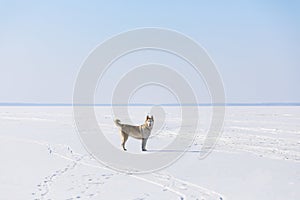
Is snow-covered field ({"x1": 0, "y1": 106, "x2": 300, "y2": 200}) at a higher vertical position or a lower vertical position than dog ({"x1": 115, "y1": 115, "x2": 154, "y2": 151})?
lower

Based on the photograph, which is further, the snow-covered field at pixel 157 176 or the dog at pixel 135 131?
the dog at pixel 135 131

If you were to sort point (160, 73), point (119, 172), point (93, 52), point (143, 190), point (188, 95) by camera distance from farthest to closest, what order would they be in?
1. point (188, 95)
2. point (160, 73)
3. point (93, 52)
4. point (119, 172)
5. point (143, 190)

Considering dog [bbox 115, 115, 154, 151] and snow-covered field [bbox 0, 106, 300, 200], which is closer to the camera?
snow-covered field [bbox 0, 106, 300, 200]

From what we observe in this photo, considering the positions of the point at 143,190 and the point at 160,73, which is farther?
the point at 160,73

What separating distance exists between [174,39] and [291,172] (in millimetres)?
6249

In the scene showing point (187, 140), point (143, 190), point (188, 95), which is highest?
point (188, 95)

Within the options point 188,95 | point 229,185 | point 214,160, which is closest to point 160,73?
point 188,95

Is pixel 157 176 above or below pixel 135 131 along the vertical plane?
below

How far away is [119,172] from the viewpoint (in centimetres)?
723

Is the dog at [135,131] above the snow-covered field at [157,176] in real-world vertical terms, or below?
above

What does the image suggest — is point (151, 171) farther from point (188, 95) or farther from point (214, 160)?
point (188, 95)

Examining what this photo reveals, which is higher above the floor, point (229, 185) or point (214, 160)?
point (214, 160)

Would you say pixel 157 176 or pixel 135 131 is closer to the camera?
pixel 157 176

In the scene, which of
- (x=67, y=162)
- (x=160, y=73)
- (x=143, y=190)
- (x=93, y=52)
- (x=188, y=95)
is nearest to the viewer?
(x=143, y=190)
